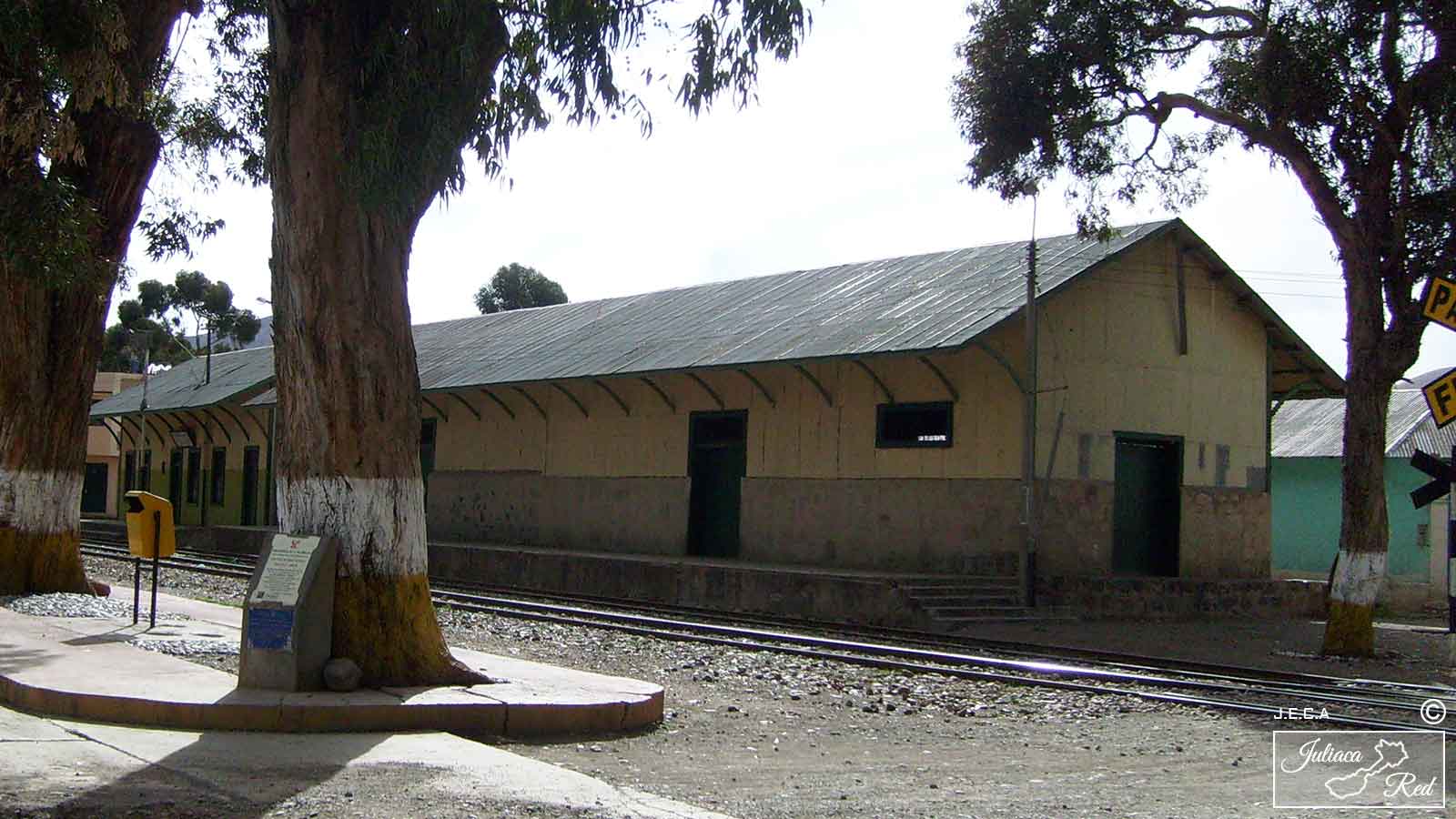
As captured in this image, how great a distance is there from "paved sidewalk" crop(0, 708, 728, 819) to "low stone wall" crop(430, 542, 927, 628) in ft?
41.4

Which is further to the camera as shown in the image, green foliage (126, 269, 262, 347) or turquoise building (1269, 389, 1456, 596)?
green foliage (126, 269, 262, 347)

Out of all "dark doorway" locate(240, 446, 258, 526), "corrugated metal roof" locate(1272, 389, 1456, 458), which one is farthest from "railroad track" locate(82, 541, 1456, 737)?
"dark doorway" locate(240, 446, 258, 526)

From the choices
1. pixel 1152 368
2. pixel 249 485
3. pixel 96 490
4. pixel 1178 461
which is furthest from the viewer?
pixel 96 490

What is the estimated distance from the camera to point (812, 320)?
2566cm

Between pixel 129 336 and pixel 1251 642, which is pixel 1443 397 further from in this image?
pixel 129 336

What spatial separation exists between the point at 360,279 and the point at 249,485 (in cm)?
3631

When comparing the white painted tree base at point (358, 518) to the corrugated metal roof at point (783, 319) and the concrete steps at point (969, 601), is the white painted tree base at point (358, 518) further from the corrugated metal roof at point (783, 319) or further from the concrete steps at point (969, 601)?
the corrugated metal roof at point (783, 319)

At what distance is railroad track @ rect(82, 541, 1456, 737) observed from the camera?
38.9 feet

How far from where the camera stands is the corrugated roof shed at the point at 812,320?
2277 centimetres

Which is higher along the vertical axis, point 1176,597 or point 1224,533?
point 1224,533

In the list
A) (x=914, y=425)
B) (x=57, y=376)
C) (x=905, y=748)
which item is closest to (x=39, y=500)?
(x=57, y=376)

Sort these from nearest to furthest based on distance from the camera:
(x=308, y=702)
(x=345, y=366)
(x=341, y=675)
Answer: (x=308, y=702), (x=341, y=675), (x=345, y=366)

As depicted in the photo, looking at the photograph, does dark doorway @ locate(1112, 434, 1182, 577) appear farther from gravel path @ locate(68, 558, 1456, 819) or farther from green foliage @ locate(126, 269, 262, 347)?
green foliage @ locate(126, 269, 262, 347)

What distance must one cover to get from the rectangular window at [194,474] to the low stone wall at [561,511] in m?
16.3
